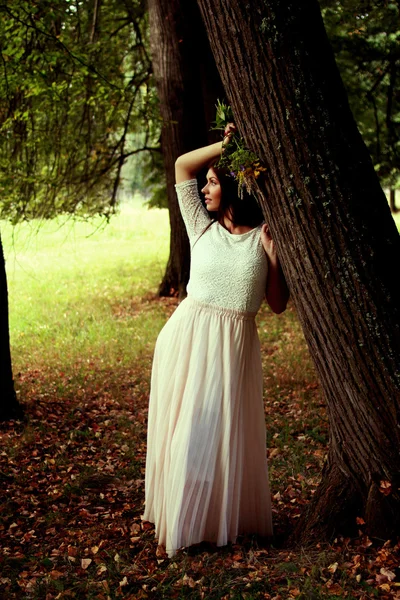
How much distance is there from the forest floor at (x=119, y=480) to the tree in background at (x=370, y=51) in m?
3.35

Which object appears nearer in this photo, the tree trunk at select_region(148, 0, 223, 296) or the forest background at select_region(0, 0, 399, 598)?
the forest background at select_region(0, 0, 399, 598)

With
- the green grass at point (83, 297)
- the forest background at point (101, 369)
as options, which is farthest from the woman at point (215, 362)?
the green grass at point (83, 297)

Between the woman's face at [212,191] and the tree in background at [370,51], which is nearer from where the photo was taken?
the woman's face at [212,191]

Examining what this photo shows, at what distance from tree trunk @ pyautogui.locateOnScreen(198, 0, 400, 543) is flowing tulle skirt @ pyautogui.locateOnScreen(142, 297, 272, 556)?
647mm

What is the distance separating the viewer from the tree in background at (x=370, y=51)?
32.2 ft

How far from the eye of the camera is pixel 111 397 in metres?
7.36

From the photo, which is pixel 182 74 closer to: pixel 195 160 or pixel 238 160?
pixel 195 160

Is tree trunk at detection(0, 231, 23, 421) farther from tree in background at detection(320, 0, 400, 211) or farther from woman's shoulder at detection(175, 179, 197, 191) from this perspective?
tree in background at detection(320, 0, 400, 211)

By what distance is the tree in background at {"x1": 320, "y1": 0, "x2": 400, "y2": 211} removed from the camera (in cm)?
981

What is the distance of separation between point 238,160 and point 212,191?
56 centimetres

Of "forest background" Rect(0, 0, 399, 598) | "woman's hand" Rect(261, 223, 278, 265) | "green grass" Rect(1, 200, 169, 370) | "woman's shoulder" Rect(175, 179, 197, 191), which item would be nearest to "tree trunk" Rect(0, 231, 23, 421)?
"forest background" Rect(0, 0, 399, 598)

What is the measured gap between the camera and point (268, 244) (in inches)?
147

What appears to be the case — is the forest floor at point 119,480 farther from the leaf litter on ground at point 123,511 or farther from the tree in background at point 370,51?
the tree in background at point 370,51

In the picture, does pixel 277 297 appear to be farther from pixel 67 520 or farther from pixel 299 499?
pixel 67 520
